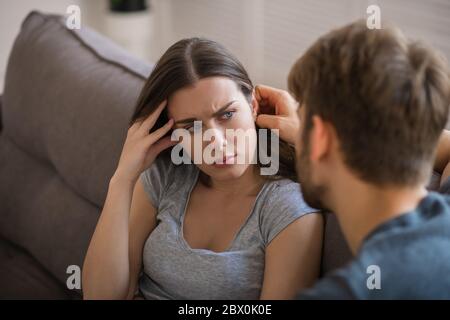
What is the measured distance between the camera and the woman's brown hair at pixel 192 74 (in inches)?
53.1

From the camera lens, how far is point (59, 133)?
1.88 m

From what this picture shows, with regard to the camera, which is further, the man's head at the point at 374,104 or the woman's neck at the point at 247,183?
the woman's neck at the point at 247,183

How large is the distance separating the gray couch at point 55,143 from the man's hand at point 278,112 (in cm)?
38

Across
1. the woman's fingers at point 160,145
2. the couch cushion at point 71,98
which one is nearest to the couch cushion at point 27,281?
the couch cushion at point 71,98

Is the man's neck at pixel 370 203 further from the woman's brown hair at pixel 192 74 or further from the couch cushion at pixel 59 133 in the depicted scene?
the couch cushion at pixel 59 133

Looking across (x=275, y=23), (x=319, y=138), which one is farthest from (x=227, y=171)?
(x=275, y=23)

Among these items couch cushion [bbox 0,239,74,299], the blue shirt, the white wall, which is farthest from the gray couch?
the white wall

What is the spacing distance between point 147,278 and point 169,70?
47cm

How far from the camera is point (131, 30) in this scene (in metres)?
3.90

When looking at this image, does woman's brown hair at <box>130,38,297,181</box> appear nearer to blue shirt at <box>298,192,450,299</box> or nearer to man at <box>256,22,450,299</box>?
man at <box>256,22,450,299</box>

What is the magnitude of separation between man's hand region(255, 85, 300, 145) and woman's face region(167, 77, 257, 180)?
58mm

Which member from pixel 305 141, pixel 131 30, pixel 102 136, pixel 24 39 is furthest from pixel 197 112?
pixel 131 30

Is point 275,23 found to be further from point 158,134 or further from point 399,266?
point 399,266

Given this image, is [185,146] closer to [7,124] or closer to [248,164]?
[248,164]
